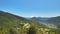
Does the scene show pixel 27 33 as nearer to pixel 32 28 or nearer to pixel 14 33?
pixel 32 28

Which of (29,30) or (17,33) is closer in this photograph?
(29,30)

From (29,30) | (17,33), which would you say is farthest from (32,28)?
(17,33)

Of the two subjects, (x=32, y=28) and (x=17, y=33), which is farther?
(x=17, y=33)

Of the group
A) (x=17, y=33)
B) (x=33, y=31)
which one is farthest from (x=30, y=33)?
(x=17, y=33)

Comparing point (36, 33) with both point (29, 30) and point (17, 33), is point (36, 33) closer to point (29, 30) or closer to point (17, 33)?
point (29, 30)

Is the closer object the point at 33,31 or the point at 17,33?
the point at 33,31

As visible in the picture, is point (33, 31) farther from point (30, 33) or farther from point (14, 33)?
point (14, 33)

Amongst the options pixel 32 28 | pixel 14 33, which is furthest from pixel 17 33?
pixel 32 28
